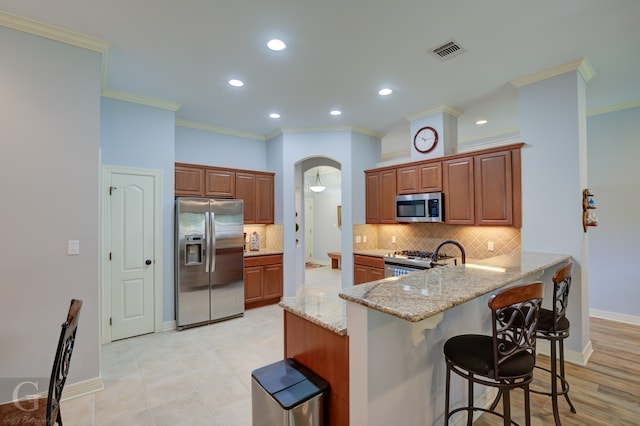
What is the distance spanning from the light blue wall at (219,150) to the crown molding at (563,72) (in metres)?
4.08

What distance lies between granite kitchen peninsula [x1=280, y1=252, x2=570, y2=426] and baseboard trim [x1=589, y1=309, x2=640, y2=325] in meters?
3.33

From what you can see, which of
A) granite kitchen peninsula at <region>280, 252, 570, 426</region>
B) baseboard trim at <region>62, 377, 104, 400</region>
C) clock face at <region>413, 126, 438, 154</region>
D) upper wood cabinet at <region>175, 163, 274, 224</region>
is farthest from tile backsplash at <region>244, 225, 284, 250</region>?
granite kitchen peninsula at <region>280, 252, 570, 426</region>

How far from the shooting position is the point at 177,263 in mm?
4086

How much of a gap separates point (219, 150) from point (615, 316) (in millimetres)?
6475

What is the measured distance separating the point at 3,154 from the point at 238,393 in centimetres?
269

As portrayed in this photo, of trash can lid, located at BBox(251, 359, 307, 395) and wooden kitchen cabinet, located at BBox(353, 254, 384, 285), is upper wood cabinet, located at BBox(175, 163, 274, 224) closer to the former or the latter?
wooden kitchen cabinet, located at BBox(353, 254, 384, 285)

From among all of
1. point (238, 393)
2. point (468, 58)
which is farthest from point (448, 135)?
point (238, 393)

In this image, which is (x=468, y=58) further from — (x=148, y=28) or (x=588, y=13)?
(x=148, y=28)

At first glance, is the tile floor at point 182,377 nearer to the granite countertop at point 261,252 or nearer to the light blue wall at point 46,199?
the light blue wall at point 46,199

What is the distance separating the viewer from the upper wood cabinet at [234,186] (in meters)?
4.50

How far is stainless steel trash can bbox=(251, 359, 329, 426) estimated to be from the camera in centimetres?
147

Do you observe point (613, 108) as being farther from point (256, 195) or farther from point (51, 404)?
point (51, 404)

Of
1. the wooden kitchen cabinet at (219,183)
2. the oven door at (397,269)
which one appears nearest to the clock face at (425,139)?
the oven door at (397,269)

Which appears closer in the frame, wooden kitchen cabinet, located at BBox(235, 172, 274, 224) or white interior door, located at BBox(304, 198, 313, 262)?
wooden kitchen cabinet, located at BBox(235, 172, 274, 224)
